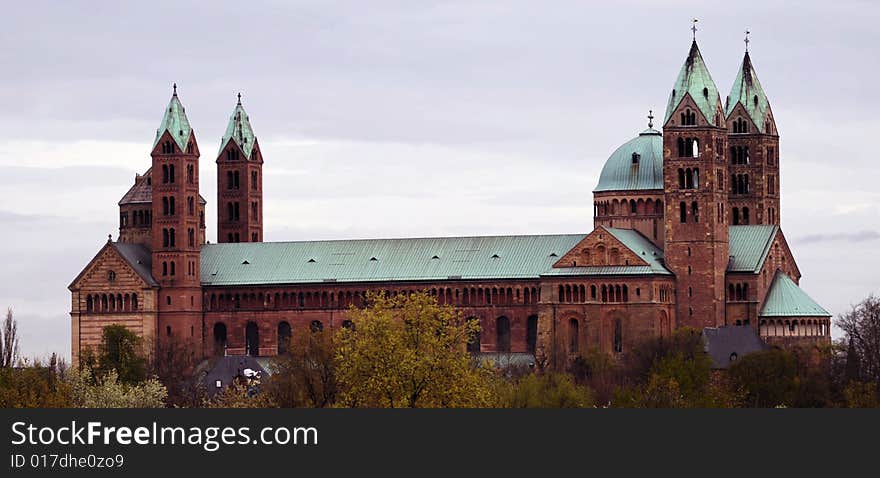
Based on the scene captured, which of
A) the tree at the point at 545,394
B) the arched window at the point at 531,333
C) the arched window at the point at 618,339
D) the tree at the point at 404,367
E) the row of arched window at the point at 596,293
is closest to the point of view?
the tree at the point at 404,367

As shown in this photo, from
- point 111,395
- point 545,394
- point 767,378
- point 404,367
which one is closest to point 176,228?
point 767,378

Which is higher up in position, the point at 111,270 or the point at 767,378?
the point at 111,270

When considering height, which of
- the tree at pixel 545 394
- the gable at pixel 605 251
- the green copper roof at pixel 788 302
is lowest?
the tree at pixel 545 394

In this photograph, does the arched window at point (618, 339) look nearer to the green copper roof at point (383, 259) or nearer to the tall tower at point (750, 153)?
the green copper roof at point (383, 259)

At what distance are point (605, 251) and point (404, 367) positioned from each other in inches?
2583

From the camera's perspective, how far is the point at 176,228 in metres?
186

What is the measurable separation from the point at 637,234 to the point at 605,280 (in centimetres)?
707

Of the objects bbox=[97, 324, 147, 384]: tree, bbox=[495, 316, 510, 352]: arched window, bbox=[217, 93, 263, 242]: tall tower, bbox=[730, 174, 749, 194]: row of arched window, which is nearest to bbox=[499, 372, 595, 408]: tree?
bbox=[97, 324, 147, 384]: tree

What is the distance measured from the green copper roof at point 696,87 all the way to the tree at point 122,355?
36127 millimetres

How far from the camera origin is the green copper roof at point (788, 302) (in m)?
172

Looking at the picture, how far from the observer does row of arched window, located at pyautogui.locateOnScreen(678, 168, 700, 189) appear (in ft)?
568

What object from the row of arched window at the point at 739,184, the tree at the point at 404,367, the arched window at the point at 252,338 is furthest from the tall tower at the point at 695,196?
the tree at the point at 404,367

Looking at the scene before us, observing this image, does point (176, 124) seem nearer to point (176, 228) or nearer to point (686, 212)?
point (176, 228)

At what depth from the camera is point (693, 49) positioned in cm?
17325
